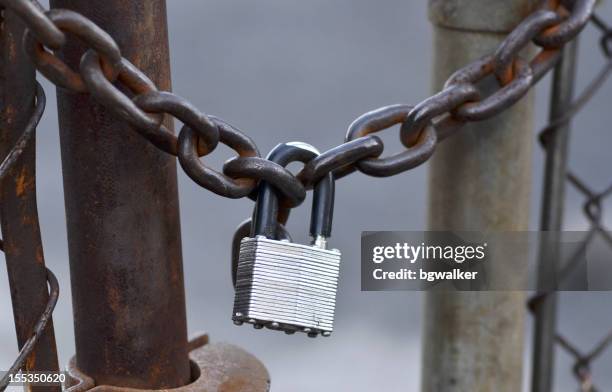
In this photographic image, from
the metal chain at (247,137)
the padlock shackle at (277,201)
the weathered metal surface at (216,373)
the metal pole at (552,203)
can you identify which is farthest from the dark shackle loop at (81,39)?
the metal pole at (552,203)

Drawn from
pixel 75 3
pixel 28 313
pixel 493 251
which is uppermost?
pixel 75 3

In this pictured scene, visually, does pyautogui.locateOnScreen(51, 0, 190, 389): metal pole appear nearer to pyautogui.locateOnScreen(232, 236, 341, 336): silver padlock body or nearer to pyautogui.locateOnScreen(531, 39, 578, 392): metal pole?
pyautogui.locateOnScreen(232, 236, 341, 336): silver padlock body

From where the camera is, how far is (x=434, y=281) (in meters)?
1.11

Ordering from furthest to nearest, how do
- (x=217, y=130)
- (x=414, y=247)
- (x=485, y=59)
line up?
(x=414, y=247)
(x=485, y=59)
(x=217, y=130)

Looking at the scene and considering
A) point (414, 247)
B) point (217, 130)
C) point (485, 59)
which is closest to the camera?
point (217, 130)

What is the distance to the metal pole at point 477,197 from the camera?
1.08 meters

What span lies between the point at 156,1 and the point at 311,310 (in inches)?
11.9

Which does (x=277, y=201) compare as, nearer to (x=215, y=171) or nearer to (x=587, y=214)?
(x=215, y=171)

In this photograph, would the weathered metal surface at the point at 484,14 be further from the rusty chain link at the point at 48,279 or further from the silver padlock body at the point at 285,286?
the rusty chain link at the point at 48,279

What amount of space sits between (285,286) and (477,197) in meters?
0.37

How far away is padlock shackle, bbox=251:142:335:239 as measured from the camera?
832 mm

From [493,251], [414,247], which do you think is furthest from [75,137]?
[493,251]

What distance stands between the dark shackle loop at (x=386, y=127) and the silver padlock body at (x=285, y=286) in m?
0.09

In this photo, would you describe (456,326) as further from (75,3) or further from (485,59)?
(75,3)
